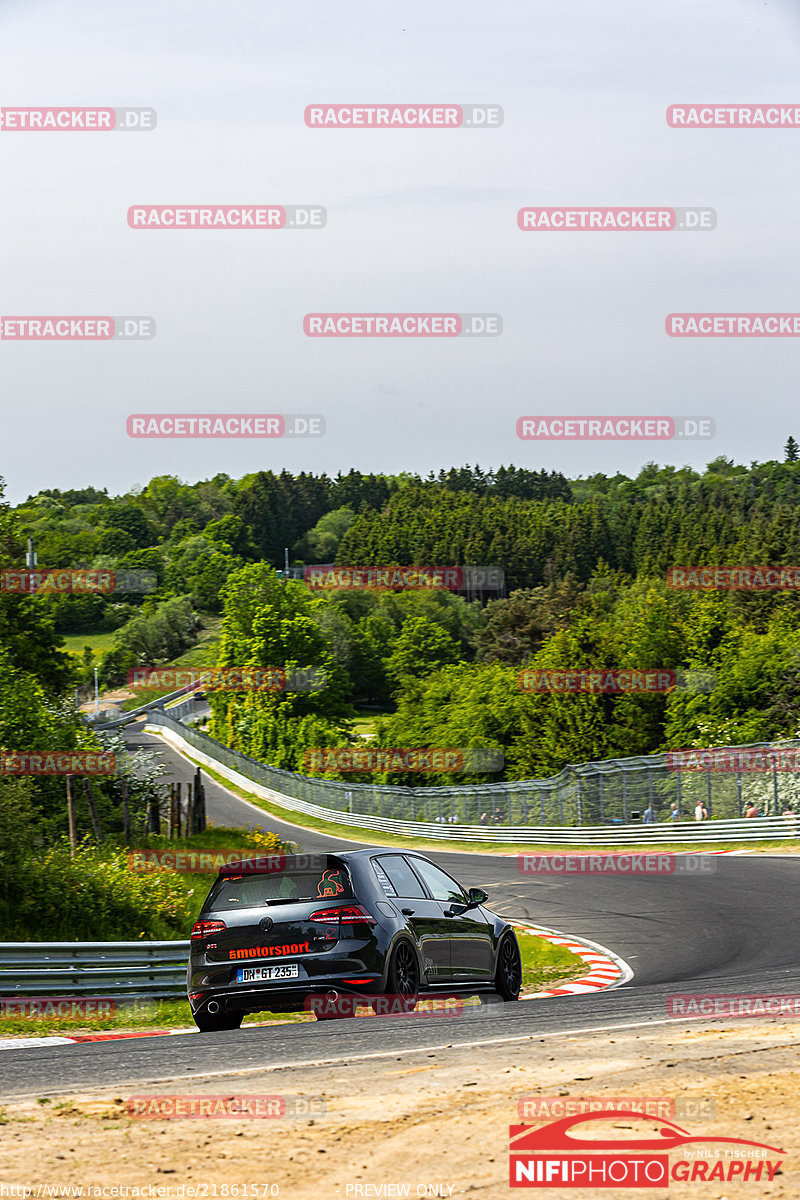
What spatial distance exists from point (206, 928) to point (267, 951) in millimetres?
603

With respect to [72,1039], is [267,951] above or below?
above

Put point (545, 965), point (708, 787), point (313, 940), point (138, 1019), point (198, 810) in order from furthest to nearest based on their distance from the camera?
point (198, 810) → point (708, 787) → point (545, 965) → point (138, 1019) → point (313, 940)

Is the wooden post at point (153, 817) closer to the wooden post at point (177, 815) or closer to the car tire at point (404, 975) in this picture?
the wooden post at point (177, 815)

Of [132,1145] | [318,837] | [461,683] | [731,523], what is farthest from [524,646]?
[132,1145]

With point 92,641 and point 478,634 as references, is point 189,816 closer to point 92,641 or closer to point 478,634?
point 478,634

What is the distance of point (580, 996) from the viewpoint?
484 inches

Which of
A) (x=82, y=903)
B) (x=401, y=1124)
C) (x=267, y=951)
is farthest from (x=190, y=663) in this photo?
(x=401, y=1124)

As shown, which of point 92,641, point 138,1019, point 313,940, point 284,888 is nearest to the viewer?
point 313,940

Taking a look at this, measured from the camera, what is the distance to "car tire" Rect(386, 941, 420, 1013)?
10055mm

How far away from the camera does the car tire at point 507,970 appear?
39.5 feet

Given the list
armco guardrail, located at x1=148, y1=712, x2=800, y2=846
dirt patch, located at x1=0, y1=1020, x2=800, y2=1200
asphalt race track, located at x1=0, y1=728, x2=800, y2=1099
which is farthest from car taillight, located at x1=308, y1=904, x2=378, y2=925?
armco guardrail, located at x1=148, y1=712, x2=800, y2=846

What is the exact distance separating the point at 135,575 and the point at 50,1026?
603 feet

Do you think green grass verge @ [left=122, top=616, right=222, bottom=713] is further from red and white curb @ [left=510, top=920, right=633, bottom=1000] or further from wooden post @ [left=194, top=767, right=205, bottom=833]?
red and white curb @ [left=510, top=920, right=633, bottom=1000]

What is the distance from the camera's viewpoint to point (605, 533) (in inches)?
6949
